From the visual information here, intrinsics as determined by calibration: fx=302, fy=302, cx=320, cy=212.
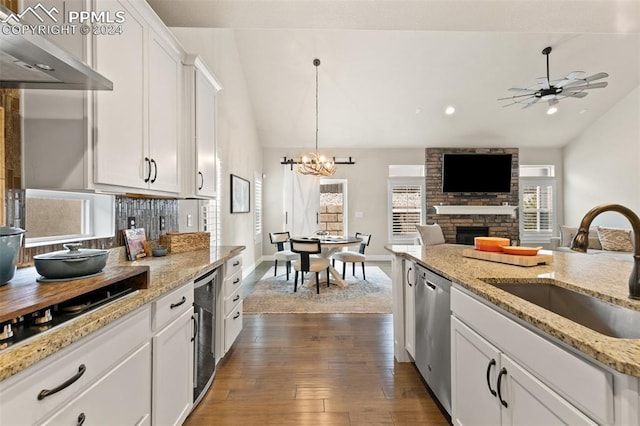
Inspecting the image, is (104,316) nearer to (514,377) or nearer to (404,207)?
(514,377)

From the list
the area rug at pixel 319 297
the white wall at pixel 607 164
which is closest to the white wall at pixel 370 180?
the area rug at pixel 319 297

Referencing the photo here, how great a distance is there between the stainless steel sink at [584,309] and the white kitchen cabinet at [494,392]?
35cm

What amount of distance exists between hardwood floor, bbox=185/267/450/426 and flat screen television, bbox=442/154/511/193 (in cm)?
510

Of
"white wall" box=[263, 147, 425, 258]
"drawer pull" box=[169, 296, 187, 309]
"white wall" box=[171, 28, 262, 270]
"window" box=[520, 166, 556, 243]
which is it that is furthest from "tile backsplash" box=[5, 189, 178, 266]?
"window" box=[520, 166, 556, 243]

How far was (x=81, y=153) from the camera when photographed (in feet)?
4.58

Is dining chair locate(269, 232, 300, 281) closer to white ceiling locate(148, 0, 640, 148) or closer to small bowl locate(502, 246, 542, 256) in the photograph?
white ceiling locate(148, 0, 640, 148)

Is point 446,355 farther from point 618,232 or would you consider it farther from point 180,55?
point 618,232

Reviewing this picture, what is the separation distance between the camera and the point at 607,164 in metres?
6.34

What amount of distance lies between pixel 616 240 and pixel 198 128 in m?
6.47

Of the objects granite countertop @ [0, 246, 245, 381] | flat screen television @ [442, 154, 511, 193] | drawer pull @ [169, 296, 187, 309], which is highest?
flat screen television @ [442, 154, 511, 193]

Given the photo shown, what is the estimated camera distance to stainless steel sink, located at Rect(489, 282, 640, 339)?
1123 millimetres

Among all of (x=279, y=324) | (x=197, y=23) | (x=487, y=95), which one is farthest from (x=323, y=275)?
(x=487, y=95)

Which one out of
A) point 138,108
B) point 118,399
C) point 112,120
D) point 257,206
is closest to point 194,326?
point 118,399

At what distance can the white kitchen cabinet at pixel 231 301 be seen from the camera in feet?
7.60
